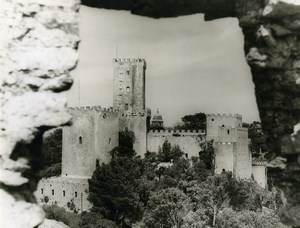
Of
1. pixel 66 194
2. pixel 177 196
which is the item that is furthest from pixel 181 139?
pixel 177 196

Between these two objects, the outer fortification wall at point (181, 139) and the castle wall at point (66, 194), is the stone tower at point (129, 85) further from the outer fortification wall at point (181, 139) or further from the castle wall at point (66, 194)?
the castle wall at point (66, 194)

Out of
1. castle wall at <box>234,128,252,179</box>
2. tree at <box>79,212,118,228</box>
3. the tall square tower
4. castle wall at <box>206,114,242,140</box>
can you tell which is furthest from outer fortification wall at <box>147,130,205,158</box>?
tree at <box>79,212,118,228</box>

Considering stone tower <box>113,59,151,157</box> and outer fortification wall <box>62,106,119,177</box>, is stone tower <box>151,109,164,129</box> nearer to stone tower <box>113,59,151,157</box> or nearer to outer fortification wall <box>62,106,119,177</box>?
stone tower <box>113,59,151,157</box>

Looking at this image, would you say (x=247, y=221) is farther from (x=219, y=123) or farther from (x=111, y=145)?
(x=111, y=145)

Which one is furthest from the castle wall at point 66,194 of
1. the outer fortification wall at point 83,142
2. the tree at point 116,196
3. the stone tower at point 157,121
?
the stone tower at point 157,121

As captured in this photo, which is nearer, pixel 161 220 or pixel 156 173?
pixel 161 220

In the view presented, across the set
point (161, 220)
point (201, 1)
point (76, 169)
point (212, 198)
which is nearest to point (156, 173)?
point (76, 169)

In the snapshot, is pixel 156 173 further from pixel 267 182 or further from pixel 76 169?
pixel 267 182
